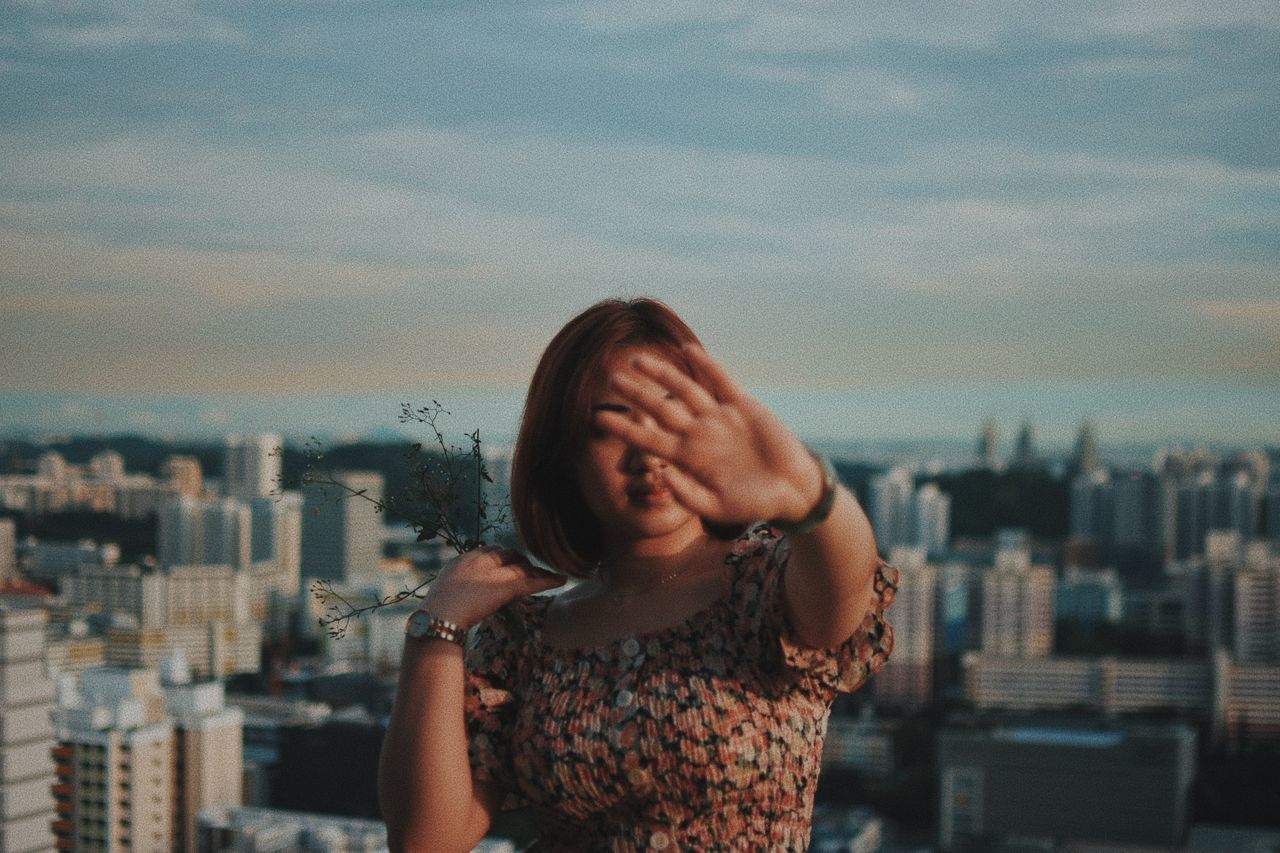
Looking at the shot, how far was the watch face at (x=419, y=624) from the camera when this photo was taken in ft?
1.88

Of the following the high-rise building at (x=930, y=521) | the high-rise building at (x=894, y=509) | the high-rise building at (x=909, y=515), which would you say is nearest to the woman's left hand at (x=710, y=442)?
the high-rise building at (x=894, y=509)

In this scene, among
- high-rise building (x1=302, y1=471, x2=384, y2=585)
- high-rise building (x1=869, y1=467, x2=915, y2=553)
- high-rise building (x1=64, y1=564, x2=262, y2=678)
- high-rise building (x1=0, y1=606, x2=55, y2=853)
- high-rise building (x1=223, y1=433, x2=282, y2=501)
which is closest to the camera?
high-rise building (x1=0, y1=606, x2=55, y2=853)

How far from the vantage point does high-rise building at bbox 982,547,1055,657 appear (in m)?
13.1

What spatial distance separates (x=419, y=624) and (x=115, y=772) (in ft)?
12.5

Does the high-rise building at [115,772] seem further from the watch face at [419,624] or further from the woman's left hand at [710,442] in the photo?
the woman's left hand at [710,442]

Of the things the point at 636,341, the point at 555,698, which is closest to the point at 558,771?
the point at 555,698

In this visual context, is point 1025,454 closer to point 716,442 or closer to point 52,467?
point 52,467

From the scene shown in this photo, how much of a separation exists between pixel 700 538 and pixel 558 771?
0.36ft

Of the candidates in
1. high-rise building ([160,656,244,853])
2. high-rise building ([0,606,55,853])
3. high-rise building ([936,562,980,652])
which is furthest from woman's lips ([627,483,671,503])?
high-rise building ([936,562,980,652])

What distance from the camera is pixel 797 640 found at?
0.52m

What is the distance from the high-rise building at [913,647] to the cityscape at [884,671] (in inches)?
1.1

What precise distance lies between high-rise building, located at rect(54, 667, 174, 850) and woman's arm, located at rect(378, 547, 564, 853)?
3266 mm

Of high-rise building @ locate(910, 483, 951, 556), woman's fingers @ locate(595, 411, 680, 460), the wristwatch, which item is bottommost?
high-rise building @ locate(910, 483, 951, 556)

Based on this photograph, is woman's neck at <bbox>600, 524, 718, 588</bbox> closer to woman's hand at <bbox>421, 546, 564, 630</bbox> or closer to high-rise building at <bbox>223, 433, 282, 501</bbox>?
woman's hand at <bbox>421, 546, 564, 630</bbox>
